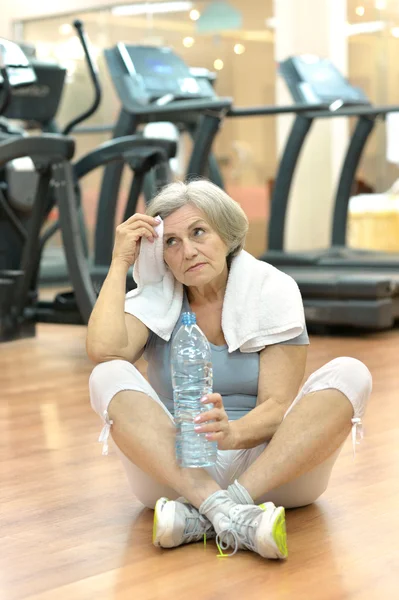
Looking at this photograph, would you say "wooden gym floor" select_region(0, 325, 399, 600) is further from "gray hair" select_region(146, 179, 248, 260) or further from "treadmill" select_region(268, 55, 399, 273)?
"treadmill" select_region(268, 55, 399, 273)

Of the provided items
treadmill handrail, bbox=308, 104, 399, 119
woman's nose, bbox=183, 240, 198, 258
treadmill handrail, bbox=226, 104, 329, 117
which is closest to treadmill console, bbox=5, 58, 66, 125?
treadmill handrail, bbox=226, 104, 329, 117

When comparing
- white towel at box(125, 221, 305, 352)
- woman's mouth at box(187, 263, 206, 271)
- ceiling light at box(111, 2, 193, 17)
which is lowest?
ceiling light at box(111, 2, 193, 17)

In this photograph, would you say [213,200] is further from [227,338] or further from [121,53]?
[121,53]

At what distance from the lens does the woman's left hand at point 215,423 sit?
1912 millimetres

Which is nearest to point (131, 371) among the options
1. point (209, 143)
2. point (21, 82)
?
point (21, 82)

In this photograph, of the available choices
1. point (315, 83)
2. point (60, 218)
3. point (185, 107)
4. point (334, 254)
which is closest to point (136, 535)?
point (60, 218)

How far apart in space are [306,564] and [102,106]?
6971 mm

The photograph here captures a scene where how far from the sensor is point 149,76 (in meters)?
6.06

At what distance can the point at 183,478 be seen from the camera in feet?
6.68

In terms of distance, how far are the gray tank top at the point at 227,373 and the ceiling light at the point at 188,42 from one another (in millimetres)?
6145

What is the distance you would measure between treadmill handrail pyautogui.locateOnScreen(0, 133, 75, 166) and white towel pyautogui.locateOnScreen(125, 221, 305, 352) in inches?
107

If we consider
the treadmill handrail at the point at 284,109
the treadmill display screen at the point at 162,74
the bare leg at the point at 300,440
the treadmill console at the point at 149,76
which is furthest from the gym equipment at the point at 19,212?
the bare leg at the point at 300,440

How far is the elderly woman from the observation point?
2.03m

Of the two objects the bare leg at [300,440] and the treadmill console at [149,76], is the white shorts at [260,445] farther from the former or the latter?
the treadmill console at [149,76]
